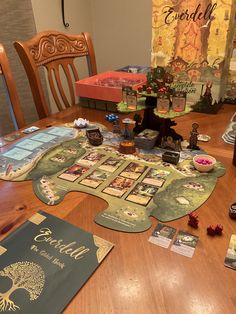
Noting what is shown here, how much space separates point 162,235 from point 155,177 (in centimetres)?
23

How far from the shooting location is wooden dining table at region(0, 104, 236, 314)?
18.9 inches

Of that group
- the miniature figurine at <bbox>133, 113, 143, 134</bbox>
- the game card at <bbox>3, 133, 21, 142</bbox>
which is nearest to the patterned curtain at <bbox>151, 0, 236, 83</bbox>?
the miniature figurine at <bbox>133, 113, 143, 134</bbox>

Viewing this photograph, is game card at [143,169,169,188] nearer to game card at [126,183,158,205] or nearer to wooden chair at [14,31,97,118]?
game card at [126,183,158,205]

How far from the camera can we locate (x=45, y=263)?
55cm

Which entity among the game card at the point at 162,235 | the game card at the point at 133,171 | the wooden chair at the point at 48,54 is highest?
the wooden chair at the point at 48,54

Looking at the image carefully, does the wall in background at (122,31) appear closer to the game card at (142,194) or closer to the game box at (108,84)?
the game box at (108,84)

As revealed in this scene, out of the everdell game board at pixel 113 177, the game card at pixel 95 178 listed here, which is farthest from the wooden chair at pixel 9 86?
the game card at pixel 95 178

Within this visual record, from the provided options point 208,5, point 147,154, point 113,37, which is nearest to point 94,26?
point 113,37

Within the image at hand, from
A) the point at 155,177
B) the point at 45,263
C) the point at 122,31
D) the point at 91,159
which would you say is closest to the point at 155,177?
the point at 155,177

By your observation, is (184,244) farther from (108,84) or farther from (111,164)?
(108,84)

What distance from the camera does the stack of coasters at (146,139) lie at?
0.96 meters

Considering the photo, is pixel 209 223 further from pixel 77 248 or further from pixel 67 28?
pixel 67 28

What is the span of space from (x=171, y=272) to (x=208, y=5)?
40.0 inches

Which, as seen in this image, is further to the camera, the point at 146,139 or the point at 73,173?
the point at 146,139
